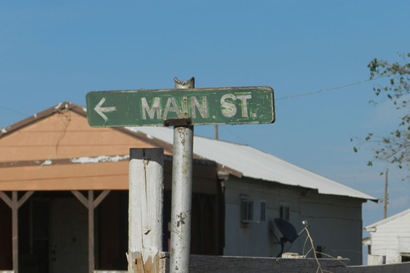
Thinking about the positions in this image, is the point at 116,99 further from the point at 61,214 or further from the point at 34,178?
the point at 61,214

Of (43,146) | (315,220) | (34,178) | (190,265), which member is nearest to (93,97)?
(190,265)

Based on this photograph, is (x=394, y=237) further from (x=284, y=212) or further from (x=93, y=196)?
(x=93, y=196)

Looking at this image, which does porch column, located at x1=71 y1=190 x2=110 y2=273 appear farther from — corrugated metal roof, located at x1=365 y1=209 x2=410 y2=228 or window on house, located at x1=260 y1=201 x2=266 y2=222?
corrugated metal roof, located at x1=365 y1=209 x2=410 y2=228

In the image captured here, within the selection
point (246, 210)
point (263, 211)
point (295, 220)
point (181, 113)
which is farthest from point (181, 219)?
point (295, 220)

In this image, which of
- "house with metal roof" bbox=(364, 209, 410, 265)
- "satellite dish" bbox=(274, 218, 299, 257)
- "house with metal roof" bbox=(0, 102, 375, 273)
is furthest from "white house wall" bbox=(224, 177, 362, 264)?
"house with metal roof" bbox=(364, 209, 410, 265)

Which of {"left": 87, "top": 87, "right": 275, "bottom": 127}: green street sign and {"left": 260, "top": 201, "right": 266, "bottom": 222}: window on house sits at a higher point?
{"left": 87, "top": 87, "right": 275, "bottom": 127}: green street sign

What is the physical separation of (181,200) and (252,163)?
20.7 metres

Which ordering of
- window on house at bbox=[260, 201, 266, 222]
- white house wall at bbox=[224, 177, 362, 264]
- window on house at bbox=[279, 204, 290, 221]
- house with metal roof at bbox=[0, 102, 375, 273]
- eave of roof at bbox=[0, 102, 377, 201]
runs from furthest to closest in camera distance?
window on house at bbox=[279, 204, 290, 221] < window on house at bbox=[260, 201, 266, 222] < white house wall at bbox=[224, 177, 362, 264] < eave of roof at bbox=[0, 102, 377, 201] < house with metal roof at bbox=[0, 102, 375, 273]

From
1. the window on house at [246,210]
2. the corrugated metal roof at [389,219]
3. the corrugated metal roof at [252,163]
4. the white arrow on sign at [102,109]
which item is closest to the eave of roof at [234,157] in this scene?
the corrugated metal roof at [252,163]

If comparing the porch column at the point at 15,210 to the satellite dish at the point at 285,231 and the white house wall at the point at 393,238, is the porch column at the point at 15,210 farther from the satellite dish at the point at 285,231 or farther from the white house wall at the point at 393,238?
the white house wall at the point at 393,238

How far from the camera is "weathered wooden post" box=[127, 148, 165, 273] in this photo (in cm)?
495

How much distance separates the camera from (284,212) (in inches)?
1014

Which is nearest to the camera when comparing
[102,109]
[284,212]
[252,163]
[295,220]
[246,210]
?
[102,109]

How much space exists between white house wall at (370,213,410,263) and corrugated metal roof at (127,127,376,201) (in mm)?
5745
